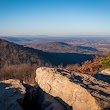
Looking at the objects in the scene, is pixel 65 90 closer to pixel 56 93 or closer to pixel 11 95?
pixel 56 93

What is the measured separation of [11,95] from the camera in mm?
9367

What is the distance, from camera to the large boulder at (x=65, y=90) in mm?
8445

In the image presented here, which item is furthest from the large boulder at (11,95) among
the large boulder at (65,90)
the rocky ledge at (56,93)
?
the large boulder at (65,90)

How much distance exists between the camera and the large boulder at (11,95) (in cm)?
851

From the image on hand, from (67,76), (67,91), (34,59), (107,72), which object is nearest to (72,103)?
(67,91)

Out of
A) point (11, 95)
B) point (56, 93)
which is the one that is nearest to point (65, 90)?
point (56, 93)

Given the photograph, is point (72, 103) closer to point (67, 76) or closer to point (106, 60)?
point (67, 76)

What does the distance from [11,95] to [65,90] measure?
230 centimetres

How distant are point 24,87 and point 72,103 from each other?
8.30 feet

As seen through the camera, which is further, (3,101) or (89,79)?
(89,79)

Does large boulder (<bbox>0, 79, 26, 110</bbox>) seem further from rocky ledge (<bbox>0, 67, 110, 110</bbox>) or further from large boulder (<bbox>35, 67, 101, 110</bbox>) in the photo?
large boulder (<bbox>35, 67, 101, 110</bbox>)

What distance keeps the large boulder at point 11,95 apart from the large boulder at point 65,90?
116cm

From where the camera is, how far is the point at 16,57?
2783 inches

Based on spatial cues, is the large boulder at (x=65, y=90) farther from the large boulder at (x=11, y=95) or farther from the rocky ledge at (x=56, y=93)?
the large boulder at (x=11, y=95)
